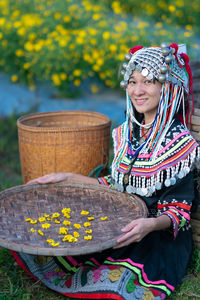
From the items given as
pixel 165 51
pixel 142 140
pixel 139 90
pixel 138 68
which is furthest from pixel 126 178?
pixel 165 51

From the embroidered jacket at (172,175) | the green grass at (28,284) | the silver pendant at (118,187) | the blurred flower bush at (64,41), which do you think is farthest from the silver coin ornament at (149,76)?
the blurred flower bush at (64,41)

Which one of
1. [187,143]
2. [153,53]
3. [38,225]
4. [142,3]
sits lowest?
[38,225]

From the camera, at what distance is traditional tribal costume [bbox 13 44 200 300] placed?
1899 millimetres

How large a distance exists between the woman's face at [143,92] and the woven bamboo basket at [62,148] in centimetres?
59

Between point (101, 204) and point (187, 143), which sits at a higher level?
point (187, 143)

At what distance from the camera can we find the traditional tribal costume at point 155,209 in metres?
1.90

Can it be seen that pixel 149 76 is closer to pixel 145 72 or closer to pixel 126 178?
pixel 145 72

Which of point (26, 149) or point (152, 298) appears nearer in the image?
point (152, 298)

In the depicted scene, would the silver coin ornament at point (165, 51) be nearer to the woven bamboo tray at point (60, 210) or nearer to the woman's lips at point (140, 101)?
the woman's lips at point (140, 101)

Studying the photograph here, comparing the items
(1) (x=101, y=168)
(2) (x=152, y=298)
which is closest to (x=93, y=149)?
(1) (x=101, y=168)

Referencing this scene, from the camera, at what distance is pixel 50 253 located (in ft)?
5.37

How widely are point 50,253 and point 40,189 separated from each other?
662mm

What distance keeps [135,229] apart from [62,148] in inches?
38.2

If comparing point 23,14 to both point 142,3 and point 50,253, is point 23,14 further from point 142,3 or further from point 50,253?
point 50,253
